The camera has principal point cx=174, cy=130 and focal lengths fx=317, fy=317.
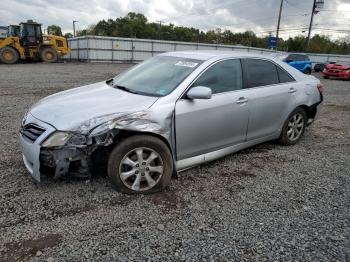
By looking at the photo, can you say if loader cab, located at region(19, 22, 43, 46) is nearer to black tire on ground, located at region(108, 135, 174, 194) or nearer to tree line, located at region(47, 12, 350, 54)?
black tire on ground, located at region(108, 135, 174, 194)

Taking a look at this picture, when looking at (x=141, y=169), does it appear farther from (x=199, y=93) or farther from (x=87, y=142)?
(x=199, y=93)

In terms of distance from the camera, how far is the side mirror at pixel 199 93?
3623 millimetres

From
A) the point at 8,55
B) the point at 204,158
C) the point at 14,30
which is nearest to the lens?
the point at 204,158

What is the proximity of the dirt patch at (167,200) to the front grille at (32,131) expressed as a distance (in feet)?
4.44

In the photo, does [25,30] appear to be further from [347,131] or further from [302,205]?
[302,205]

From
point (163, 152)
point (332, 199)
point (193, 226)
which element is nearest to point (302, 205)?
point (332, 199)

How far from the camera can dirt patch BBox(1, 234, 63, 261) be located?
2.53 metres

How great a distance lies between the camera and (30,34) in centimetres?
2264

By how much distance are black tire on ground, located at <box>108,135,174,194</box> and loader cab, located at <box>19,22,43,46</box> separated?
22636 mm

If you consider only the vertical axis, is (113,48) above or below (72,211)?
above

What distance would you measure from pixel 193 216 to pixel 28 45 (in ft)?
77.2

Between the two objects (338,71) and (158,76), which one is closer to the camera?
(158,76)

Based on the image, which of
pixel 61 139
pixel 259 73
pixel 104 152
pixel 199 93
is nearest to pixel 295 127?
pixel 259 73

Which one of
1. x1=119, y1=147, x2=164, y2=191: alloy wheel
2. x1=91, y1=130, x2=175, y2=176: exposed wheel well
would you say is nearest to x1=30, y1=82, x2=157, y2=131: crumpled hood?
x1=91, y1=130, x2=175, y2=176: exposed wheel well
